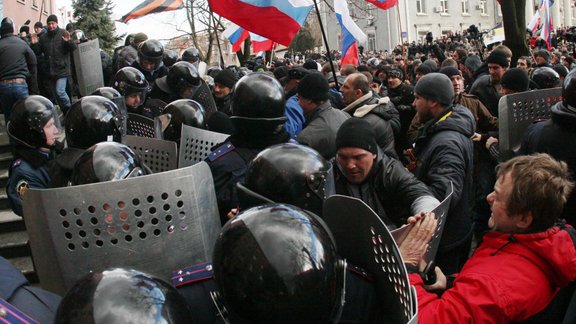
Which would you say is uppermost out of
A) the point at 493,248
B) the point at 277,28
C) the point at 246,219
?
the point at 277,28

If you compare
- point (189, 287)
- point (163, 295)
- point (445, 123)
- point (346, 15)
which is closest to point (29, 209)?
point (189, 287)

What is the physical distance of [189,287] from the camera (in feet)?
6.40

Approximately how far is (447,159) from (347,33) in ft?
16.7

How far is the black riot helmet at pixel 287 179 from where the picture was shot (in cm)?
237

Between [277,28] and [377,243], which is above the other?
[277,28]

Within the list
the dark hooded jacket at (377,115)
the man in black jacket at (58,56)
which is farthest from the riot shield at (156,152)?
the man in black jacket at (58,56)

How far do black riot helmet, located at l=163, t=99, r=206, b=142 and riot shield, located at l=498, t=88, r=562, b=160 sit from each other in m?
2.38

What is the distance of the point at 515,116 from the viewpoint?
13.7ft

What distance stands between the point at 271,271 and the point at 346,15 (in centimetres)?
720

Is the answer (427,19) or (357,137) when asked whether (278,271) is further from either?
(427,19)

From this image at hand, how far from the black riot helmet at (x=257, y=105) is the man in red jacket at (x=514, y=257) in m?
1.25

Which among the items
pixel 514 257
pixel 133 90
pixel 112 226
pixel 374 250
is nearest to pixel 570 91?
pixel 514 257

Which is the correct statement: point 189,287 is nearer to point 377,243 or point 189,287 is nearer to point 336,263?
point 336,263

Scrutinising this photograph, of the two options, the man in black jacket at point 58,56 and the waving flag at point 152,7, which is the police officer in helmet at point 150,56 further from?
the man in black jacket at point 58,56
